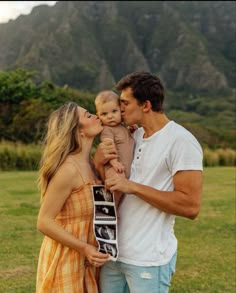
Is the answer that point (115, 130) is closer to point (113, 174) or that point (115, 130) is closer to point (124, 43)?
point (113, 174)

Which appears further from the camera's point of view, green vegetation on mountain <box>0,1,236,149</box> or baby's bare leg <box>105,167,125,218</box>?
green vegetation on mountain <box>0,1,236,149</box>

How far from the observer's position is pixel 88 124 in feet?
9.64

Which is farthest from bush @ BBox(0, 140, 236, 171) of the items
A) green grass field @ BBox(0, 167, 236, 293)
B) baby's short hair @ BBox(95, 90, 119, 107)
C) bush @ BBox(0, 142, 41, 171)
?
baby's short hair @ BBox(95, 90, 119, 107)

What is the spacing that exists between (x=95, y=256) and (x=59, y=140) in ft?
1.96

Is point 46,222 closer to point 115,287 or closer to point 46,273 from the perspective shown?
point 46,273

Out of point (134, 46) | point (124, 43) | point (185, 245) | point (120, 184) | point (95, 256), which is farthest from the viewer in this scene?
point (134, 46)

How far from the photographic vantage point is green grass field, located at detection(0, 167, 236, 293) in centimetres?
597

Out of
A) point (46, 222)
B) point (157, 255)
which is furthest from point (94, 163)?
point (157, 255)

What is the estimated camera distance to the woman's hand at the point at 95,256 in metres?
2.75

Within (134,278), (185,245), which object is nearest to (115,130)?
(134,278)

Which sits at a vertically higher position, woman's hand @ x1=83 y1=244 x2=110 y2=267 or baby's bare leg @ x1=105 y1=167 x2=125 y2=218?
baby's bare leg @ x1=105 y1=167 x2=125 y2=218

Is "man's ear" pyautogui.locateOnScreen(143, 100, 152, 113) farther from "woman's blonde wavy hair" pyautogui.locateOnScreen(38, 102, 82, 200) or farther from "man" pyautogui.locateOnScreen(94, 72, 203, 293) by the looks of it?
"woman's blonde wavy hair" pyautogui.locateOnScreen(38, 102, 82, 200)

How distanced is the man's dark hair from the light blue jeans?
2.56ft

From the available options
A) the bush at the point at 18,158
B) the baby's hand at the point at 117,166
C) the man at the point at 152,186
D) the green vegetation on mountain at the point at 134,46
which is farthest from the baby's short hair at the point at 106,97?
the green vegetation on mountain at the point at 134,46
